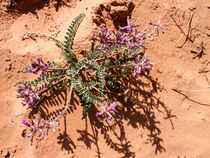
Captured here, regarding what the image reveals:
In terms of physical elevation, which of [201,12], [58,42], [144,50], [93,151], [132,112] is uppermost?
[201,12]

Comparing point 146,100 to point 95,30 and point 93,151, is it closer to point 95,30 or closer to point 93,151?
point 93,151

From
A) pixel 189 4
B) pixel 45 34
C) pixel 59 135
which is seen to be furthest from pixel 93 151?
pixel 189 4

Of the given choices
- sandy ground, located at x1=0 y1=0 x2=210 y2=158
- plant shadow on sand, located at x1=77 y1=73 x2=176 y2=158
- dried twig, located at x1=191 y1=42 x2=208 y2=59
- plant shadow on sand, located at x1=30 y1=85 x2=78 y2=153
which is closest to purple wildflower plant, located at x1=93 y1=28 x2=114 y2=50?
sandy ground, located at x1=0 y1=0 x2=210 y2=158

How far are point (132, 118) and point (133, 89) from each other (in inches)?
20.1

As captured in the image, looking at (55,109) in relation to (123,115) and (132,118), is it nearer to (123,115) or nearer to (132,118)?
(123,115)

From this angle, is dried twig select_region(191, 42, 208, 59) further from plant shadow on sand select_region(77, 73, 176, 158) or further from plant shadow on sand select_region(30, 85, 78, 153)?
plant shadow on sand select_region(30, 85, 78, 153)

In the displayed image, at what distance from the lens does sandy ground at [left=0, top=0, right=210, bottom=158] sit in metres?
3.20

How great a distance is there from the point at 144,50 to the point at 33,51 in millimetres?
1932

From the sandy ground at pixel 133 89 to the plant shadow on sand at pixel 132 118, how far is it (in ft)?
0.06

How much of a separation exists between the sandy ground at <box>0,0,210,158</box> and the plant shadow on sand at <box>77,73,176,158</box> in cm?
2

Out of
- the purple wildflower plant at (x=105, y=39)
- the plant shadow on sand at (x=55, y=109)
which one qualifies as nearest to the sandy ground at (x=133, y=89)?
the plant shadow on sand at (x=55, y=109)

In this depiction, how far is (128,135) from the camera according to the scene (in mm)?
3328

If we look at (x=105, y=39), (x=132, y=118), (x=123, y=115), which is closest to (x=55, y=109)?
(x=123, y=115)

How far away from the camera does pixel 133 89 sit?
333 cm
